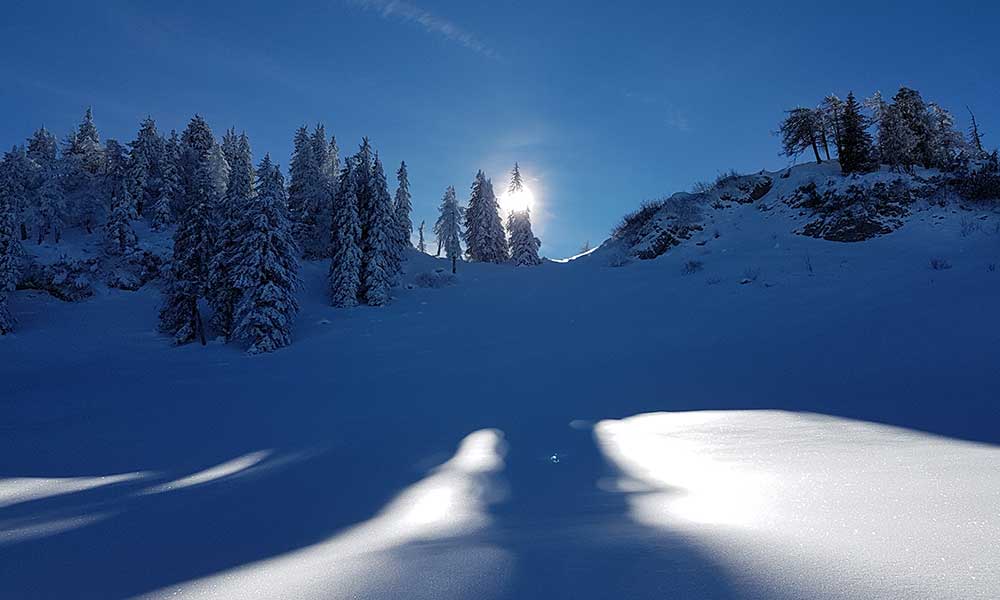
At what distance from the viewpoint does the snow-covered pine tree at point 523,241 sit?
5709cm

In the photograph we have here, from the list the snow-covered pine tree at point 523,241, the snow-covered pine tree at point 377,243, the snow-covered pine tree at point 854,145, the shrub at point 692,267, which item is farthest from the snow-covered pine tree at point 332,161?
the snow-covered pine tree at point 854,145

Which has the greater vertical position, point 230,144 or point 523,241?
point 230,144

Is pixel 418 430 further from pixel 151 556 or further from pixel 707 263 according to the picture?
pixel 707 263

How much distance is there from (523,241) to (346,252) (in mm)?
28946

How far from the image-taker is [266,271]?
24.4m

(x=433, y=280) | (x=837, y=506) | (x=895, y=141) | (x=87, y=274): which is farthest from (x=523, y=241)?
(x=837, y=506)

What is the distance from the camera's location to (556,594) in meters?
1.38

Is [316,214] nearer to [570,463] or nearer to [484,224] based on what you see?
[484,224]

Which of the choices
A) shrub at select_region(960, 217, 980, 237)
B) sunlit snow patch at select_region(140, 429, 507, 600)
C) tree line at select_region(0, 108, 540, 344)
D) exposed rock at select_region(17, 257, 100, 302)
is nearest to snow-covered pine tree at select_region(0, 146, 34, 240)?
tree line at select_region(0, 108, 540, 344)

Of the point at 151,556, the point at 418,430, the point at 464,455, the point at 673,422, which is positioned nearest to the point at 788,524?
the point at 151,556

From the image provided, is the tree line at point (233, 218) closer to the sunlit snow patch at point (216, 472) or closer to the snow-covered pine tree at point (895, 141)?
the sunlit snow patch at point (216, 472)

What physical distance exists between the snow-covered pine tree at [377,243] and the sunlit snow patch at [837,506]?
100ft

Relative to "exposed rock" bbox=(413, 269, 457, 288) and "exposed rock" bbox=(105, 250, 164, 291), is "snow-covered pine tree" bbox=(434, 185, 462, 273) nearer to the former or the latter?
"exposed rock" bbox=(413, 269, 457, 288)

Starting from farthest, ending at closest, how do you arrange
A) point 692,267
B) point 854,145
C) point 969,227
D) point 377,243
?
point 377,243 → point 854,145 → point 692,267 → point 969,227
